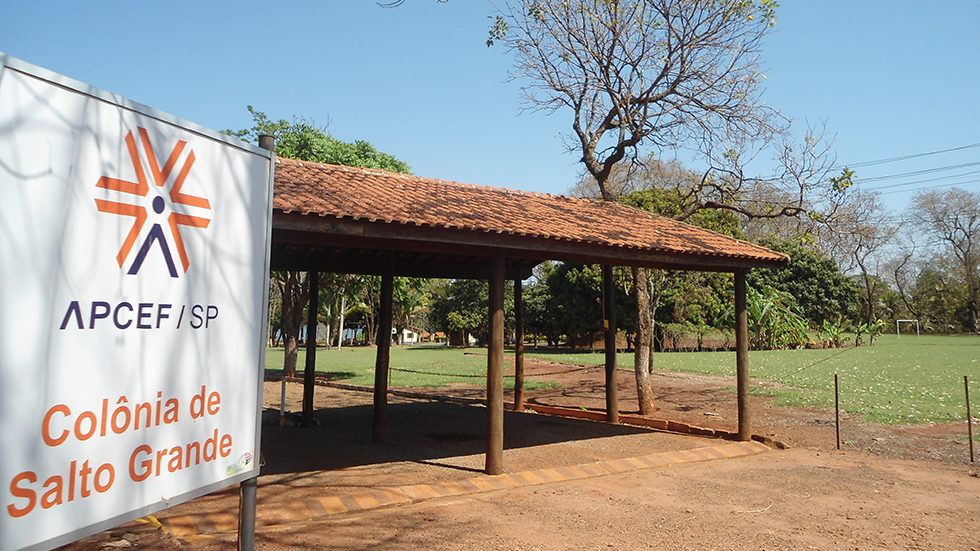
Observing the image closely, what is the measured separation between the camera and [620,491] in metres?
6.79

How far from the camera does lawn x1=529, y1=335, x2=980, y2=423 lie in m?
12.5

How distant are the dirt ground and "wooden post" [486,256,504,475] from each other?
14.0 inches

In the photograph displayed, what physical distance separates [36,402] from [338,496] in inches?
179

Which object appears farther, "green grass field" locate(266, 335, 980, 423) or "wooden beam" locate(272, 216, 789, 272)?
"green grass field" locate(266, 335, 980, 423)

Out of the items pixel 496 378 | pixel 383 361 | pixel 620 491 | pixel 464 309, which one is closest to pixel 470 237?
pixel 496 378

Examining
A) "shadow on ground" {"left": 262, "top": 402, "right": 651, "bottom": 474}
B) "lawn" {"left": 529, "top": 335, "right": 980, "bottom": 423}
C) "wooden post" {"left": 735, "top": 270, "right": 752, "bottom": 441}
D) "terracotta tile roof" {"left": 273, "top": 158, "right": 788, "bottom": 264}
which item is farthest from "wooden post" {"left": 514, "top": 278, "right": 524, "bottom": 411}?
"lawn" {"left": 529, "top": 335, "right": 980, "bottom": 423}

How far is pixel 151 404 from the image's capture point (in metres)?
2.27

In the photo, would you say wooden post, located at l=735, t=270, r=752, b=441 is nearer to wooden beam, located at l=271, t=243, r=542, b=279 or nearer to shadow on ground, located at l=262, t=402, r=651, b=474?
shadow on ground, located at l=262, t=402, r=651, b=474

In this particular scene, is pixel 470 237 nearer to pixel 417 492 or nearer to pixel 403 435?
pixel 417 492

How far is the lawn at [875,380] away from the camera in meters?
12.5

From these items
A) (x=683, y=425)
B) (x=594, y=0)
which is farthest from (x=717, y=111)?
(x=683, y=425)

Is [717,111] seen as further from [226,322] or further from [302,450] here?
[226,322]

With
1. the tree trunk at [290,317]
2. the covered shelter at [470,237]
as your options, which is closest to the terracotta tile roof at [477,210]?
the covered shelter at [470,237]

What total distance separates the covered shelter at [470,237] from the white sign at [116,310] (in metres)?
3.15
